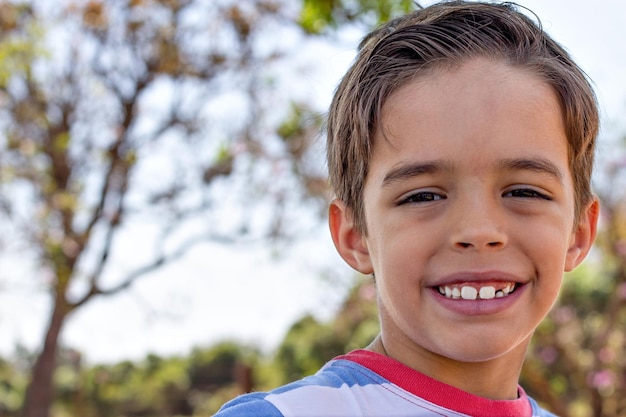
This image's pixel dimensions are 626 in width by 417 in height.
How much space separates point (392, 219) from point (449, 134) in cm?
15

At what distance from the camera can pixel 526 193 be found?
124 centimetres

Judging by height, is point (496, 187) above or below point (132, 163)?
above

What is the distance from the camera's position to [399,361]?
1303 mm

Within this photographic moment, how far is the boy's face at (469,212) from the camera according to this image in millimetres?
1188

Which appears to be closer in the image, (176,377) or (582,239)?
(582,239)

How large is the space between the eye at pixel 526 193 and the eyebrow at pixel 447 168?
30 millimetres

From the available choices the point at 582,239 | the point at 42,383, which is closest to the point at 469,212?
the point at 582,239

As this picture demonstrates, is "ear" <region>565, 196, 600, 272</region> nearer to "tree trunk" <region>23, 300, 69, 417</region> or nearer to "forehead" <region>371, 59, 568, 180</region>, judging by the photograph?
"forehead" <region>371, 59, 568, 180</region>

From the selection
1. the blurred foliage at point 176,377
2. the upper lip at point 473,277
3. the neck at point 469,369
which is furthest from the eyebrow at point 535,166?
the blurred foliage at point 176,377

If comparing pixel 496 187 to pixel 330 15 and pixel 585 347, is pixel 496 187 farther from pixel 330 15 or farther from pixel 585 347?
pixel 585 347

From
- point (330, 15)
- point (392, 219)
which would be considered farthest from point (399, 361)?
Answer: point (330, 15)

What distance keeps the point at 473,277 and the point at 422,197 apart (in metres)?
0.13

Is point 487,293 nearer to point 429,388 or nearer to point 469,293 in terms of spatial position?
point 469,293

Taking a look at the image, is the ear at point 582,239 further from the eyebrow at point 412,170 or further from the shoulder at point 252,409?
the shoulder at point 252,409
